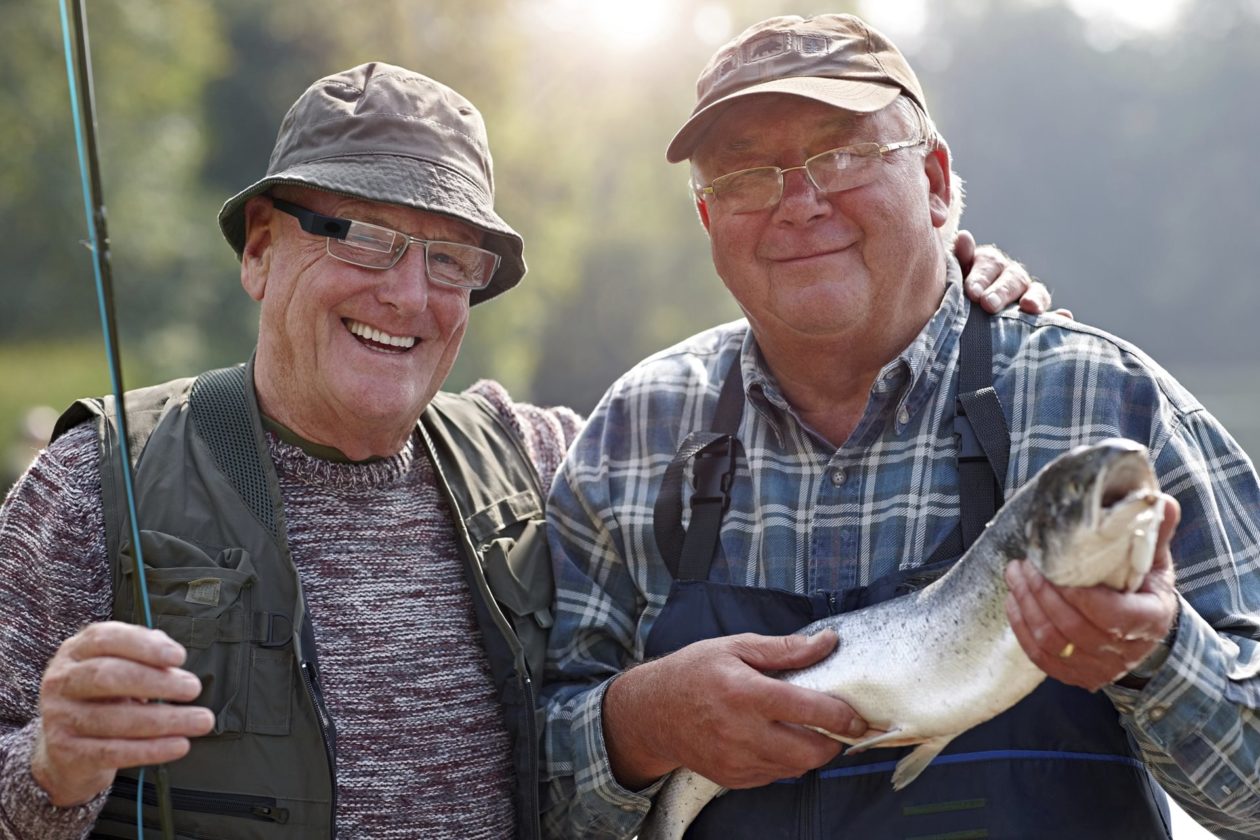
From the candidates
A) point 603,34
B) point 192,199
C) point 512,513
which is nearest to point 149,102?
point 192,199

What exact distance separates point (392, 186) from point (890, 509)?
159 centimetres

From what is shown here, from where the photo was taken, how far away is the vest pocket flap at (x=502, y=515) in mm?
3662

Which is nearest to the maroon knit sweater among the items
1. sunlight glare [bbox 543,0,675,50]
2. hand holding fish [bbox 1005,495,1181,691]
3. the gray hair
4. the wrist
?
the wrist

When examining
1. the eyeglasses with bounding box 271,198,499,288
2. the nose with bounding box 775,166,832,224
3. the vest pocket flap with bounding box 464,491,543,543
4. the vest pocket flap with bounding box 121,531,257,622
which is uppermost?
the nose with bounding box 775,166,832,224

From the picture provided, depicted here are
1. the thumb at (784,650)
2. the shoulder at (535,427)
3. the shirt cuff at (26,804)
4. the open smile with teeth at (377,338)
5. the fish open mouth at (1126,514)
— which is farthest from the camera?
the shoulder at (535,427)

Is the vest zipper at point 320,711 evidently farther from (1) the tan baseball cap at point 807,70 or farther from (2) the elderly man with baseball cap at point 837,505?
(1) the tan baseball cap at point 807,70

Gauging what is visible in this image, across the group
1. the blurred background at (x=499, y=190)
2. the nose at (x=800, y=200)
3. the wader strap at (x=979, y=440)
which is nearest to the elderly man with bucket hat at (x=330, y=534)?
the nose at (x=800, y=200)

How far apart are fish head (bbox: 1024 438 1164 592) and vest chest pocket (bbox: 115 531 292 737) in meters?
1.87

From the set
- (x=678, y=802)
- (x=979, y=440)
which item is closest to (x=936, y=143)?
(x=979, y=440)

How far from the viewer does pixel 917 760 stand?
2918mm

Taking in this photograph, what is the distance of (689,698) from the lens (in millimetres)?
3090

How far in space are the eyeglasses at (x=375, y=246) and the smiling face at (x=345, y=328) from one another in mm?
21

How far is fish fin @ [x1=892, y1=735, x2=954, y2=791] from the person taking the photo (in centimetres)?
289

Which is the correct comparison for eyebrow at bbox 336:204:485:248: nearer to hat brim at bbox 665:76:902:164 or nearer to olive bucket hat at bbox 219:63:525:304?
olive bucket hat at bbox 219:63:525:304
